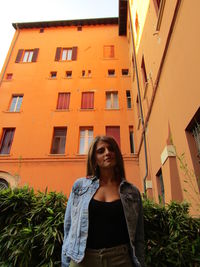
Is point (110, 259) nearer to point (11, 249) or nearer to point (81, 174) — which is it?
point (11, 249)

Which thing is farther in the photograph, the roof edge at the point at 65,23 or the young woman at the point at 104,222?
the roof edge at the point at 65,23

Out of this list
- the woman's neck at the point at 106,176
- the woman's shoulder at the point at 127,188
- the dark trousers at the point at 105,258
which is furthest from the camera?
the woman's neck at the point at 106,176

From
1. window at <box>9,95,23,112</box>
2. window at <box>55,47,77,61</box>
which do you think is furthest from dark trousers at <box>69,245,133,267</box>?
window at <box>55,47,77,61</box>

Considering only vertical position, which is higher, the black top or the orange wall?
the orange wall

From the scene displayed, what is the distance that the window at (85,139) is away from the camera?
37.8 feet

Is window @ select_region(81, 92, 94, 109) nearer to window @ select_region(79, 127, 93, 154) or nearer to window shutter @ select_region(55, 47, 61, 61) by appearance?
window @ select_region(79, 127, 93, 154)

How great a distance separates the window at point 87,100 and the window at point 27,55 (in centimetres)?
534

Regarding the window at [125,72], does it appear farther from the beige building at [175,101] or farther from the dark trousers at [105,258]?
the dark trousers at [105,258]

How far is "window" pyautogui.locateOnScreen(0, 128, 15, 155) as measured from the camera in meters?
11.6

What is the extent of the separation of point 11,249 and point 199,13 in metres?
5.24

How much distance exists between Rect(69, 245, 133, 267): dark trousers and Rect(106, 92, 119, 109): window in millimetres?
11637

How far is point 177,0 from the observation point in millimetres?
4566

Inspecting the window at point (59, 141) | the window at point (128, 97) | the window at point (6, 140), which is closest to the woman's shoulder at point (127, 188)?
the window at point (59, 141)

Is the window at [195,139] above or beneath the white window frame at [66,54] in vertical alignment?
beneath
